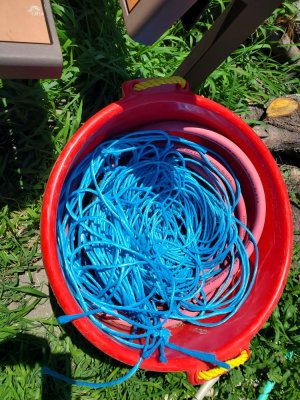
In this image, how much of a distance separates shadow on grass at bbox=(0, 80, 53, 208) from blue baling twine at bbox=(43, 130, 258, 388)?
18 cm

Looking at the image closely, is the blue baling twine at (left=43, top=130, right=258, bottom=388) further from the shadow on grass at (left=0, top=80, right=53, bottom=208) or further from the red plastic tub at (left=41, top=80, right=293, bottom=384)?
the shadow on grass at (left=0, top=80, right=53, bottom=208)

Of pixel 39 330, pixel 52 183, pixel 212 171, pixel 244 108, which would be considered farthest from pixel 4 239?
pixel 244 108

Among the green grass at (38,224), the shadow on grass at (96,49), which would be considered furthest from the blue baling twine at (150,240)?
the shadow on grass at (96,49)

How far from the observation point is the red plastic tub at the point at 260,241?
113cm

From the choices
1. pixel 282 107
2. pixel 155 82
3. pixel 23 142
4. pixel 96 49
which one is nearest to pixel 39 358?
pixel 23 142

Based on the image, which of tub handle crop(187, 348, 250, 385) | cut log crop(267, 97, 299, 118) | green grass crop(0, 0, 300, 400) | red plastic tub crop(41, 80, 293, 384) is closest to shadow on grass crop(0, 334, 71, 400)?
green grass crop(0, 0, 300, 400)

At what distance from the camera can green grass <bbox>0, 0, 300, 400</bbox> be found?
1404 mm

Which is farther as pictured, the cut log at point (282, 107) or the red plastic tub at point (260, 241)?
the cut log at point (282, 107)

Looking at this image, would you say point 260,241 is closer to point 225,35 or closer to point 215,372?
point 215,372

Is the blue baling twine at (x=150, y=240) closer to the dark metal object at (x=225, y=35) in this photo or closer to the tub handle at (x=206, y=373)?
the tub handle at (x=206, y=373)

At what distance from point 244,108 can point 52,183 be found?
919 millimetres

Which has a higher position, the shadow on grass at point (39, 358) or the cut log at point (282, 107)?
the cut log at point (282, 107)

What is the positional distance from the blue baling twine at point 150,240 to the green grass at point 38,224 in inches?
5.6

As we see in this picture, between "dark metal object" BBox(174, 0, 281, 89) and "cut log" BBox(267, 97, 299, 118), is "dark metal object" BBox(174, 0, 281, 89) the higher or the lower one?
the higher one
